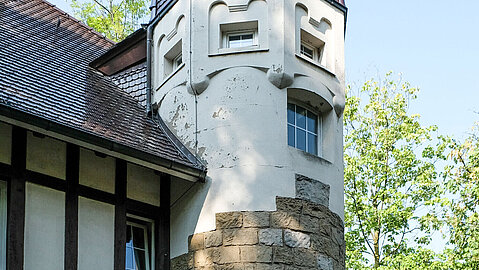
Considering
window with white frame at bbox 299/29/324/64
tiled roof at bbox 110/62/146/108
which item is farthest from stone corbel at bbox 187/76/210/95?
window with white frame at bbox 299/29/324/64

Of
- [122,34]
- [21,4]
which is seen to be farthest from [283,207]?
[122,34]

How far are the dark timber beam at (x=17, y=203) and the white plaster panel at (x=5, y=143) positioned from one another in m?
0.05

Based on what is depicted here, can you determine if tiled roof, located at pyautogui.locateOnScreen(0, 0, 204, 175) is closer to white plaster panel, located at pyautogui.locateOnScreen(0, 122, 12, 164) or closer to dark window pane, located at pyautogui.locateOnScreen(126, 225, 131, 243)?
white plaster panel, located at pyautogui.locateOnScreen(0, 122, 12, 164)

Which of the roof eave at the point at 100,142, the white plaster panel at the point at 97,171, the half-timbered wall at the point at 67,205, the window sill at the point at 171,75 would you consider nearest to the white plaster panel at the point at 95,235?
the half-timbered wall at the point at 67,205

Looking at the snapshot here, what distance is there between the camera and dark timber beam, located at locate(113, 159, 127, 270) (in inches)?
448

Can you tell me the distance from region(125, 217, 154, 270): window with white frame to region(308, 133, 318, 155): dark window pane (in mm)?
2348

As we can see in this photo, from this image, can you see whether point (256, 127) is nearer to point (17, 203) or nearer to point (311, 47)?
point (311, 47)

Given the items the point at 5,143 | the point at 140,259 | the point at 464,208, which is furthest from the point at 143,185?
the point at 464,208

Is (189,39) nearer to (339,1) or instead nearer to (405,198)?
(339,1)

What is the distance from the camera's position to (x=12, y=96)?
35.8ft

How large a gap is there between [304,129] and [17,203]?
4135 millimetres

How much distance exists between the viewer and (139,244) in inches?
473

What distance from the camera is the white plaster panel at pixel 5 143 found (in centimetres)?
1054

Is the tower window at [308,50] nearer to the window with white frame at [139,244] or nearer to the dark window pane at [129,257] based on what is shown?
the window with white frame at [139,244]
